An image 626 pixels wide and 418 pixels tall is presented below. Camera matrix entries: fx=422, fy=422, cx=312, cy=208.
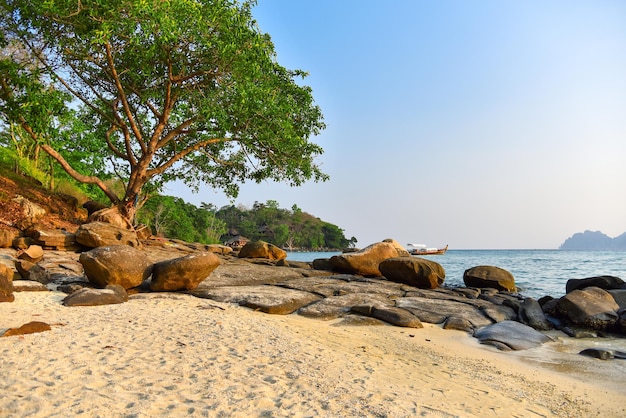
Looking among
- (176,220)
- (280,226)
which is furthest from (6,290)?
(280,226)

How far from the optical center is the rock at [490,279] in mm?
16297

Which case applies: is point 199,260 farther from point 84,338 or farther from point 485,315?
point 485,315

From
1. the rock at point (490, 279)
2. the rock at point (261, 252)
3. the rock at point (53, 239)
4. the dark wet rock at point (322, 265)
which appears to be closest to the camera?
the rock at point (53, 239)

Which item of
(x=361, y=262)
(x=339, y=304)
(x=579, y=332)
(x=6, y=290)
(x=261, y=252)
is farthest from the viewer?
(x=261, y=252)

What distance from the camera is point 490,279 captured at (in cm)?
1638

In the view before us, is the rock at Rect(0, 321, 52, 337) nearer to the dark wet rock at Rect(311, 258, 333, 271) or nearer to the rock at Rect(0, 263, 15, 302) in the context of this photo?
the rock at Rect(0, 263, 15, 302)

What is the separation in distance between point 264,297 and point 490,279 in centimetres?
1039

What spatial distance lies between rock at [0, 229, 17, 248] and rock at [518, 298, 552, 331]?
15366 millimetres

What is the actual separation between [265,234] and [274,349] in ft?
297

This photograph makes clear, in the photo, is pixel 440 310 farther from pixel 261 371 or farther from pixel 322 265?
pixel 322 265

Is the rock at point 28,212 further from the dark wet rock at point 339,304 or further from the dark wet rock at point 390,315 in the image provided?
the dark wet rock at point 390,315

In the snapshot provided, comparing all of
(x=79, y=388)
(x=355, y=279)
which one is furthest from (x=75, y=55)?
(x=79, y=388)

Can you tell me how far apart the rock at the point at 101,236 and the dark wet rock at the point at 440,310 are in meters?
9.71

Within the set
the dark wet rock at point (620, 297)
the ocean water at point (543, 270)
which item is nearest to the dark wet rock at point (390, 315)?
A: the dark wet rock at point (620, 297)
